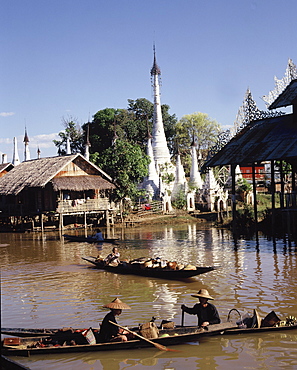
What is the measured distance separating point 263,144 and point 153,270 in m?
8.01

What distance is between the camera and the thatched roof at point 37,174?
29.0 m

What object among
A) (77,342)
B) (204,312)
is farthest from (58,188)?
(77,342)

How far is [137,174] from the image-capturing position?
3366 centimetres

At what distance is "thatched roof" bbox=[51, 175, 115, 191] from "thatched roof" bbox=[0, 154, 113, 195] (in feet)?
0.33

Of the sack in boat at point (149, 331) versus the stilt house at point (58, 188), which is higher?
the stilt house at point (58, 188)

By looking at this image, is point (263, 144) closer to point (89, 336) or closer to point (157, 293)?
point (157, 293)

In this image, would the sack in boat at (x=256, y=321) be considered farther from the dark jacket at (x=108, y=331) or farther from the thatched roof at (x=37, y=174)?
the thatched roof at (x=37, y=174)

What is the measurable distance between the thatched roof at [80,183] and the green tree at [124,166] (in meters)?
1.71

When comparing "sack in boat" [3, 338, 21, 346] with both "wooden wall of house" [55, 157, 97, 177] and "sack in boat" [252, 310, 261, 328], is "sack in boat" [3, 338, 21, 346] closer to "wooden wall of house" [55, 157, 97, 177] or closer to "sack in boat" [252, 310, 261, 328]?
"sack in boat" [252, 310, 261, 328]

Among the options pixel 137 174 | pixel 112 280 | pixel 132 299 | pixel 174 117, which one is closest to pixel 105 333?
pixel 132 299

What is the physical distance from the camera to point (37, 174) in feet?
98.6

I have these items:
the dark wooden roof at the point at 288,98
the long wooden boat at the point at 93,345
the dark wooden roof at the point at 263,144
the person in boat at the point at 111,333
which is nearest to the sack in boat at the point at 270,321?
the long wooden boat at the point at 93,345

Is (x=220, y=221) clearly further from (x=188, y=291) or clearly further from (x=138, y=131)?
(x=138, y=131)

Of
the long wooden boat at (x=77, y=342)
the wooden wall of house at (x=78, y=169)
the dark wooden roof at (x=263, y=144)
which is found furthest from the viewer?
the wooden wall of house at (x=78, y=169)
